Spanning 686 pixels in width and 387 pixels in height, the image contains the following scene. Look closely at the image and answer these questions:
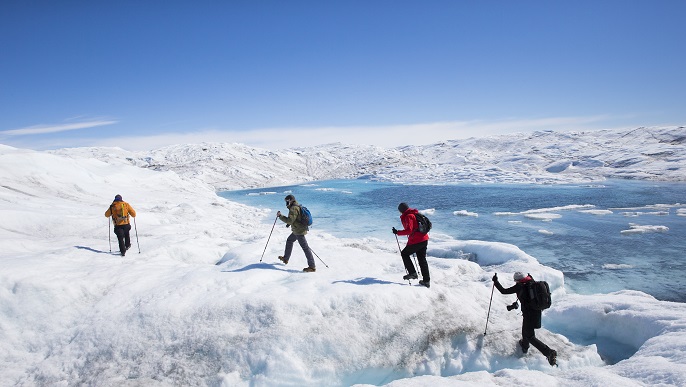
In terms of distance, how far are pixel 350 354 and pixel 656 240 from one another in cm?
2802

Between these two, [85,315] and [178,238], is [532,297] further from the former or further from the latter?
[178,238]

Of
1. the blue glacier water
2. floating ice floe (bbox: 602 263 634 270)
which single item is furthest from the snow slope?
floating ice floe (bbox: 602 263 634 270)

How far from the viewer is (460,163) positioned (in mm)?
154125

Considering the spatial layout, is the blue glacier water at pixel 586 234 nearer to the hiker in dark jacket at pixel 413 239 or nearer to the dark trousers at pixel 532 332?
the dark trousers at pixel 532 332

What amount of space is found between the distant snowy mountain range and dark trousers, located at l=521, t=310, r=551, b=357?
87371mm

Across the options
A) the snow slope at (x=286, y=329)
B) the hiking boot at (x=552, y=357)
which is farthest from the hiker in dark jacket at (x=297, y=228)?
the hiking boot at (x=552, y=357)

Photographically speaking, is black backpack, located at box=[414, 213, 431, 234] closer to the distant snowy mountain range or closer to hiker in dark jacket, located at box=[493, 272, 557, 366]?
hiker in dark jacket, located at box=[493, 272, 557, 366]

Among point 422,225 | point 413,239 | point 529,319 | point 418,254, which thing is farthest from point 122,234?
point 529,319

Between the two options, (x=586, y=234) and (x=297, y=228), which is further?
(x=586, y=234)

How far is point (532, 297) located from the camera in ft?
25.3

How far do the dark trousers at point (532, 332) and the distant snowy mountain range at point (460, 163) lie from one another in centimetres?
8737

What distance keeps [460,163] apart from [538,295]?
6065 inches

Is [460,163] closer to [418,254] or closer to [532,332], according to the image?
[418,254]

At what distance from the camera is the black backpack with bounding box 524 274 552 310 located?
7570mm
